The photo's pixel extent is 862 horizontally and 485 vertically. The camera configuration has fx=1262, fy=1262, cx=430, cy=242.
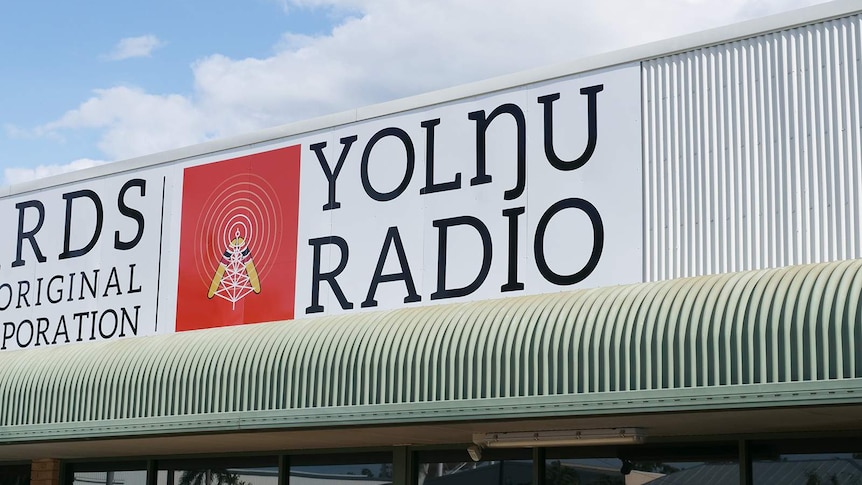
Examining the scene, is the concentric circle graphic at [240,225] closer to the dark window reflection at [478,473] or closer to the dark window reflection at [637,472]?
the dark window reflection at [478,473]

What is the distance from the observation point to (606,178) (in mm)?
12555

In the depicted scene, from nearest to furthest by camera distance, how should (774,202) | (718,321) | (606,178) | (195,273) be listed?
(718,321)
(774,202)
(606,178)
(195,273)

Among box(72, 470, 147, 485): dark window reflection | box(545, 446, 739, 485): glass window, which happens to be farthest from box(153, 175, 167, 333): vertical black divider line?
box(545, 446, 739, 485): glass window

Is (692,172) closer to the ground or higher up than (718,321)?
higher up

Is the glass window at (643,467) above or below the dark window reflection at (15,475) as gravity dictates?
below

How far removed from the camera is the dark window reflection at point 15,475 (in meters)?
18.0

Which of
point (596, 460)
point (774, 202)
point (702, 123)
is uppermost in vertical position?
point (702, 123)

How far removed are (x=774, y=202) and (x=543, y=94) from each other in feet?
9.43

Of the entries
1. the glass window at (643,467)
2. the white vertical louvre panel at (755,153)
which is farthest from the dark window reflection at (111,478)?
the white vertical louvre panel at (755,153)

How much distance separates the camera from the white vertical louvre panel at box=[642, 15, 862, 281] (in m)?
11.1

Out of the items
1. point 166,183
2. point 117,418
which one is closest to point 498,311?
point 117,418

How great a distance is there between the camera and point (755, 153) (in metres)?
11.6

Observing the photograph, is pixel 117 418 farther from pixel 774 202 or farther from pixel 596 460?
pixel 774 202

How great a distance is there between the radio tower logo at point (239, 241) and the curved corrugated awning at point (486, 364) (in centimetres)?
98
